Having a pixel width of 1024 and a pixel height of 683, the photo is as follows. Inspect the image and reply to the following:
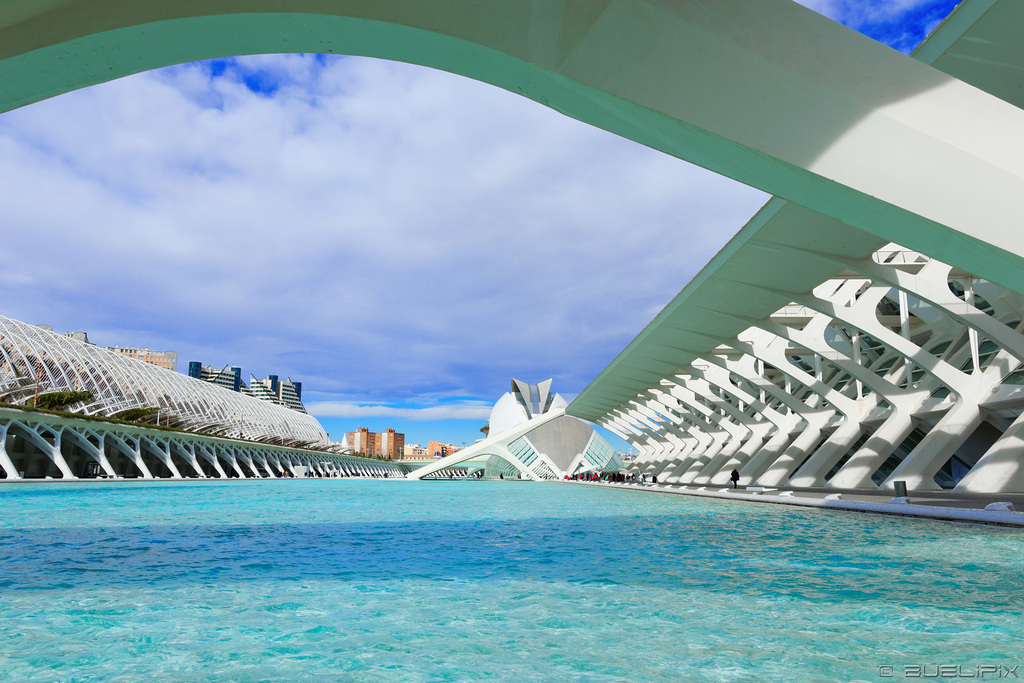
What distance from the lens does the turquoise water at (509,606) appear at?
3.28 meters

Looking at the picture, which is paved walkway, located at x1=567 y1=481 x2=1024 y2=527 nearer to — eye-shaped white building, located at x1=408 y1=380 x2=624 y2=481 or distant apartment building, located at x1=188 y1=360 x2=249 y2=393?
eye-shaped white building, located at x1=408 y1=380 x2=624 y2=481

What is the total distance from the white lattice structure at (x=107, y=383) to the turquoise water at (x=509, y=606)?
Answer: 102 feet

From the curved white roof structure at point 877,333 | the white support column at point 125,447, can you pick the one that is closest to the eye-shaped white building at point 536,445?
the white support column at point 125,447

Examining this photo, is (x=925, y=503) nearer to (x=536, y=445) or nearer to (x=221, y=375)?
(x=536, y=445)

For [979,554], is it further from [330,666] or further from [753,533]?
[330,666]

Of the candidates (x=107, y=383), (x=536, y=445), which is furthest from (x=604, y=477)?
(x=107, y=383)

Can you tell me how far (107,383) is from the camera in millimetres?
41625

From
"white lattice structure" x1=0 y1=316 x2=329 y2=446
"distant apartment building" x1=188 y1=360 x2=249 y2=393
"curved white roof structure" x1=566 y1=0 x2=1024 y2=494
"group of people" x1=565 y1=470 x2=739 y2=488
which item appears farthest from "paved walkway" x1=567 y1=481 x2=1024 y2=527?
"distant apartment building" x1=188 y1=360 x2=249 y2=393

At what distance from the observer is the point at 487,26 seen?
314cm

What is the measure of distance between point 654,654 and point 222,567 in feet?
15.1

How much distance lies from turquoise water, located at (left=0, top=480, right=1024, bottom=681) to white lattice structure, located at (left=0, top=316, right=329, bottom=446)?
31009 millimetres

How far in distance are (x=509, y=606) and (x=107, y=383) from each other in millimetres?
45323

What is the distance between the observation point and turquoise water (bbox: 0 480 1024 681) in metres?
3.28

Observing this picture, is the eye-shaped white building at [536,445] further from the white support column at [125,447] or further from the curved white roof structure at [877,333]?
the curved white roof structure at [877,333]
